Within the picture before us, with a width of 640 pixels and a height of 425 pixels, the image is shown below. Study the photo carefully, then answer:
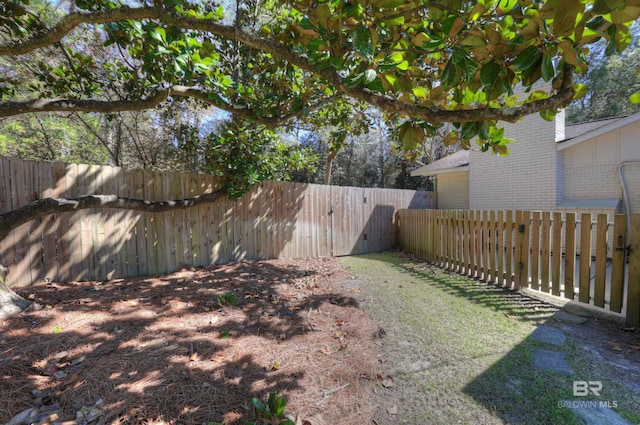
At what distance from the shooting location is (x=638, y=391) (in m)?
2.01

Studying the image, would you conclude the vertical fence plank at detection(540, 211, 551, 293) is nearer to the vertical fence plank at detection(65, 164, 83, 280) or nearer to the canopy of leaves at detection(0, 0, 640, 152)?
the canopy of leaves at detection(0, 0, 640, 152)

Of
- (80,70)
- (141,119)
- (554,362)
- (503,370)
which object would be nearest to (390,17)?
(503,370)

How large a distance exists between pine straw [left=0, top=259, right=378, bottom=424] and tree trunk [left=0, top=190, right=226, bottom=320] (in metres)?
0.24

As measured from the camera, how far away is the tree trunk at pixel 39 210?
9.31 feet

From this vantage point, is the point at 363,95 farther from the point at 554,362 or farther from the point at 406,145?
the point at 554,362

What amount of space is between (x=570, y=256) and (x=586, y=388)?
2090 millimetres

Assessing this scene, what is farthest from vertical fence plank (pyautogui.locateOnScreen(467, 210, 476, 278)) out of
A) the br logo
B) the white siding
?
the white siding

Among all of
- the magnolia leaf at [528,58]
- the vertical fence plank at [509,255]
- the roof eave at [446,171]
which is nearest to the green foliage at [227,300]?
the magnolia leaf at [528,58]

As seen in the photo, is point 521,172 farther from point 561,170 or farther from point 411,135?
point 411,135

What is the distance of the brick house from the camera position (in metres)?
6.81

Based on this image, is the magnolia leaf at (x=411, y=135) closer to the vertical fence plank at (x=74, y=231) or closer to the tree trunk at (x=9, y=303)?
the tree trunk at (x=9, y=303)

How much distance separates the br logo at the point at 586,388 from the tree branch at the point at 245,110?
6.96 ft

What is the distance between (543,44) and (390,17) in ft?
2.60

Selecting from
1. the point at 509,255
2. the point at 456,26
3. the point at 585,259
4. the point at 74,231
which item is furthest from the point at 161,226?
the point at 585,259
